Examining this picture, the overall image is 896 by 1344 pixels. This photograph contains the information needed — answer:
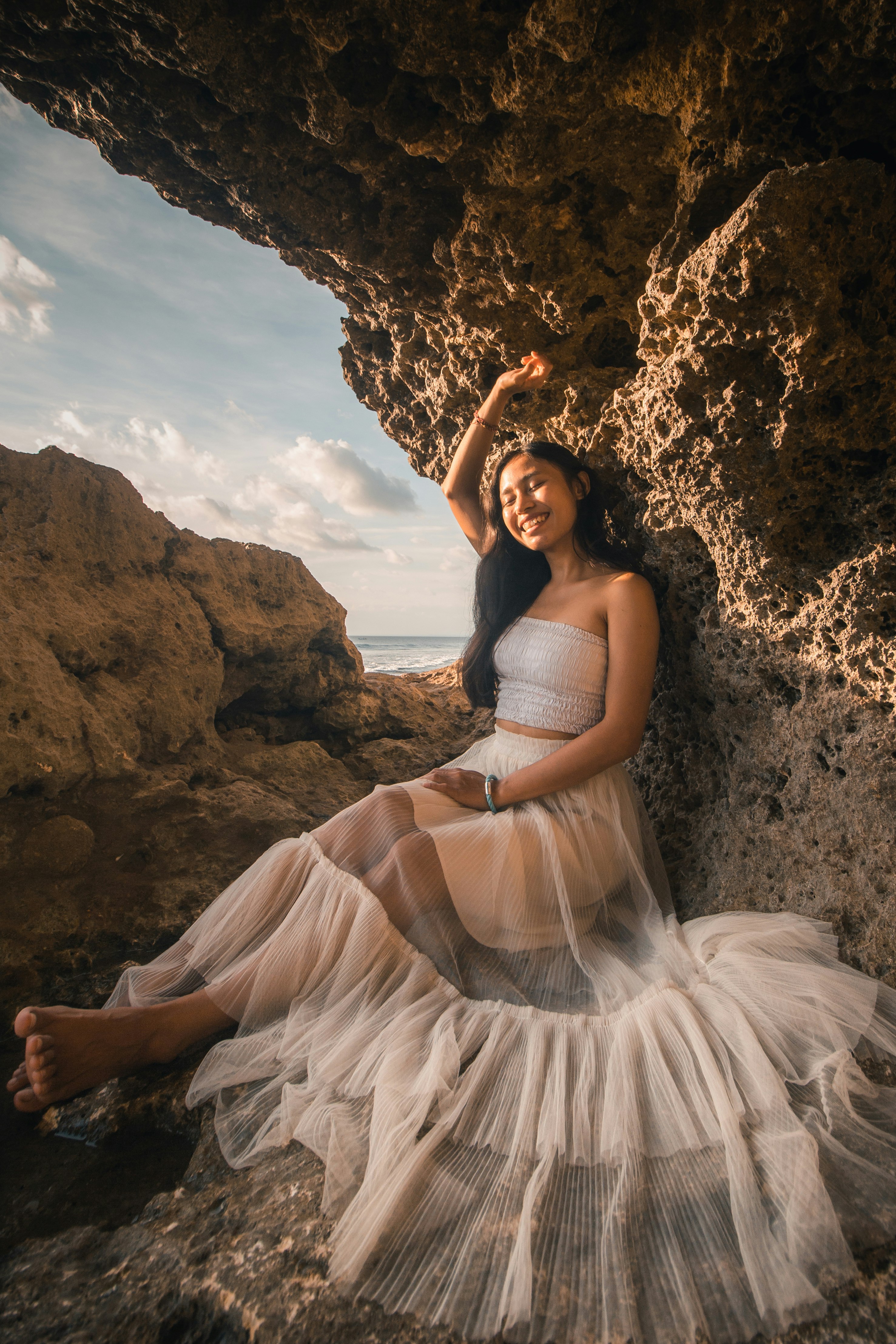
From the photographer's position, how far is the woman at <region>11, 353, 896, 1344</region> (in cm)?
112

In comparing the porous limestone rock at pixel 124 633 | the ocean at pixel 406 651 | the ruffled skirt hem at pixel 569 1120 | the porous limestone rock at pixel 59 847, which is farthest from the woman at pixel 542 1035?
the ocean at pixel 406 651

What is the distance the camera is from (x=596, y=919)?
7.43ft

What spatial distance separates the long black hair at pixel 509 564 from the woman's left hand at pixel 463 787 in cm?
74

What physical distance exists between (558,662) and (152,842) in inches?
78.2

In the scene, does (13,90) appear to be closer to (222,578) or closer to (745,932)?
(222,578)

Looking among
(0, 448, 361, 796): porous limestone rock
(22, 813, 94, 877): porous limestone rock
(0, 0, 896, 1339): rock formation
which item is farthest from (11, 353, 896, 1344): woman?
(0, 448, 361, 796): porous limestone rock

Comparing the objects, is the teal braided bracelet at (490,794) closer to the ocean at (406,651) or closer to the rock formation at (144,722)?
the rock formation at (144,722)

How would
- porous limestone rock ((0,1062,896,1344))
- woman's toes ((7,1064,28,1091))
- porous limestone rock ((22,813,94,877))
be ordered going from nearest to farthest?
porous limestone rock ((0,1062,896,1344)) → woman's toes ((7,1064,28,1091)) → porous limestone rock ((22,813,94,877))

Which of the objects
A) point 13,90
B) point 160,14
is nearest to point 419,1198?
point 160,14

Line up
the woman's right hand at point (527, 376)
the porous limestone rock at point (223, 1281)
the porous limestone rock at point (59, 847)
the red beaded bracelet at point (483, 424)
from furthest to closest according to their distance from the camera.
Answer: the red beaded bracelet at point (483, 424) → the woman's right hand at point (527, 376) → the porous limestone rock at point (59, 847) → the porous limestone rock at point (223, 1281)

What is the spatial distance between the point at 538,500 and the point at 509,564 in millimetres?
471

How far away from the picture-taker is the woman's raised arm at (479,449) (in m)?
2.62

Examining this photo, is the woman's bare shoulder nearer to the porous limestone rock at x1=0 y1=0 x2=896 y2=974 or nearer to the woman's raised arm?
the porous limestone rock at x1=0 y1=0 x2=896 y2=974

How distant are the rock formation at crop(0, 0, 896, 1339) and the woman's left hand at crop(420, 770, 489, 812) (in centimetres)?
96
